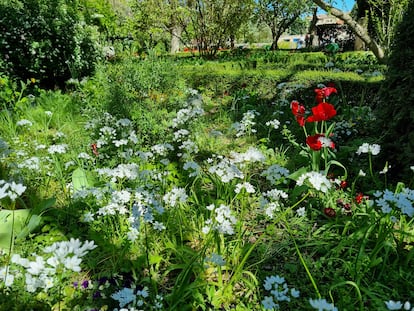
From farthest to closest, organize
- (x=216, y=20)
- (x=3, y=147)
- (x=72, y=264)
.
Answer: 1. (x=216, y=20)
2. (x=3, y=147)
3. (x=72, y=264)

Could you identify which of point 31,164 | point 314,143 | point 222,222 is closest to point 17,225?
point 31,164

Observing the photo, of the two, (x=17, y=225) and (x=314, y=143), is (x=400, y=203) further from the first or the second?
(x=17, y=225)

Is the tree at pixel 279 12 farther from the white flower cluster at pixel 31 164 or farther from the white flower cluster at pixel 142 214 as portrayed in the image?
the white flower cluster at pixel 142 214

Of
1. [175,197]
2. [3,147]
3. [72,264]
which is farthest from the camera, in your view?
[3,147]

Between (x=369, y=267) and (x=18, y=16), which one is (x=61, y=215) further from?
(x=18, y=16)

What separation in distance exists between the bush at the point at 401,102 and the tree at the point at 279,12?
Result: 13.7 m

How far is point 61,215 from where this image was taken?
5.63ft

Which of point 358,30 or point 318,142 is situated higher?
point 358,30

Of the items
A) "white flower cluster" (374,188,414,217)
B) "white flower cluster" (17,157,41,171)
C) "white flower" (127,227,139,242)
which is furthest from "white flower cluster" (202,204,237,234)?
"white flower cluster" (17,157,41,171)

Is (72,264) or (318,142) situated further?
(318,142)

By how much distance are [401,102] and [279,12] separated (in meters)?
16.2

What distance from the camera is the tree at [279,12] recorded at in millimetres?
14834

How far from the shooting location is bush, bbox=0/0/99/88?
14.3ft

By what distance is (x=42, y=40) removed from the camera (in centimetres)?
449
